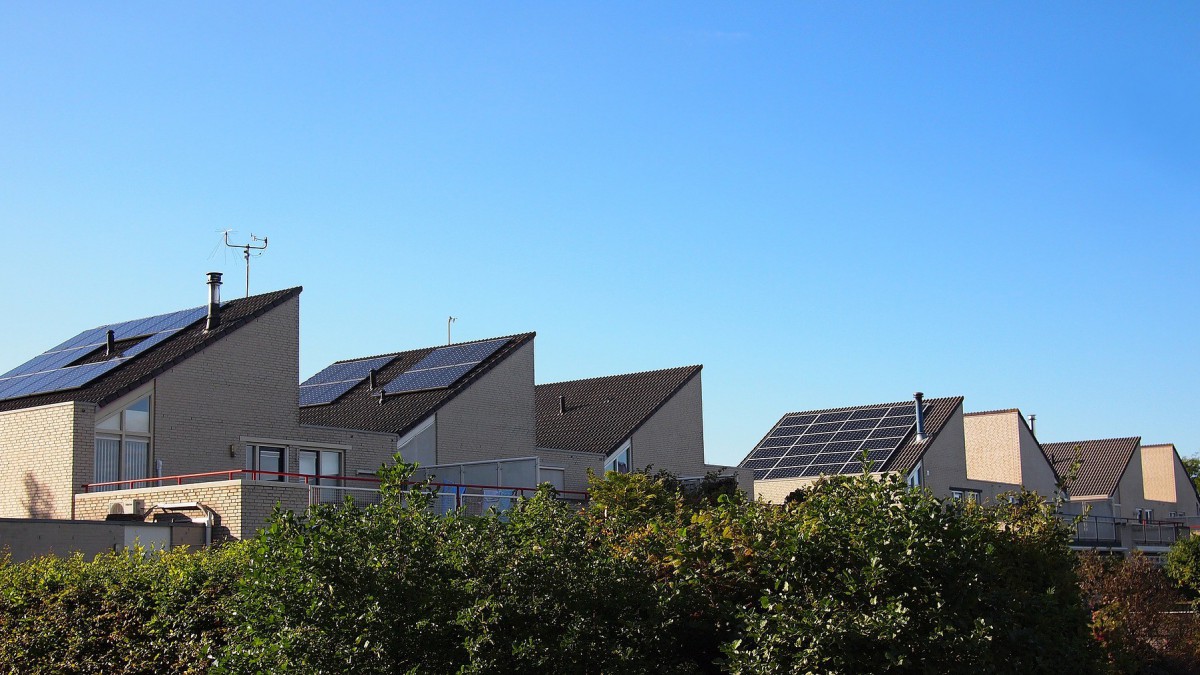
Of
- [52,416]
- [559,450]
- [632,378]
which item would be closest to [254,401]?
[52,416]

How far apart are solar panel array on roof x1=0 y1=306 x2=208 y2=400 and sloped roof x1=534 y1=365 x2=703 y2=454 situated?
1278cm

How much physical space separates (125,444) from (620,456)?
1672 centimetres

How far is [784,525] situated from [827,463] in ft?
116

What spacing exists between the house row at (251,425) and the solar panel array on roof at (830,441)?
6587 millimetres

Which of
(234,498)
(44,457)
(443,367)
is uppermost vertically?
(443,367)

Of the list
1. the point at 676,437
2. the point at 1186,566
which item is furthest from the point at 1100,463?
the point at 676,437

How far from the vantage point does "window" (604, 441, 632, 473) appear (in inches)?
1496

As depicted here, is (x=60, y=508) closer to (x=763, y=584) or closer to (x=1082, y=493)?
(x=763, y=584)

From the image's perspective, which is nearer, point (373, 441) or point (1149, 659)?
point (1149, 659)

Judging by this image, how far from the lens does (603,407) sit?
42719 mm

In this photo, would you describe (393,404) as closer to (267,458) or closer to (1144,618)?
(267,458)

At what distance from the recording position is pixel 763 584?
9758 millimetres

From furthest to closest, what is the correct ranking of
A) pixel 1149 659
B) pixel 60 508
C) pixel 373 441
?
pixel 373 441 → pixel 60 508 → pixel 1149 659

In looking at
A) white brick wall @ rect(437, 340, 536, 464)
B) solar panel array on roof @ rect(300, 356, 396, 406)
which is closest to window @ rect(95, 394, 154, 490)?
white brick wall @ rect(437, 340, 536, 464)
